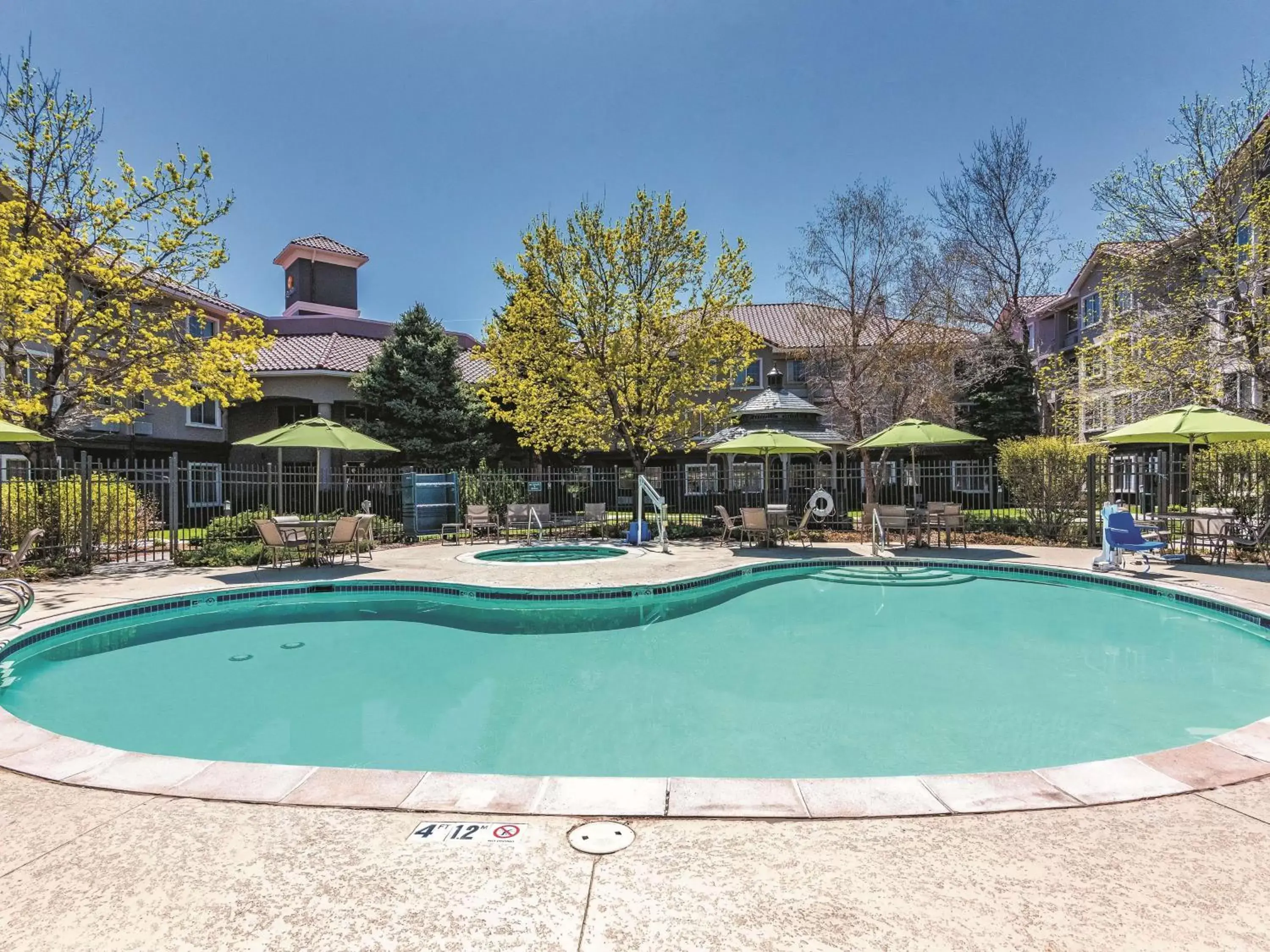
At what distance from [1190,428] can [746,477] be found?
1410cm

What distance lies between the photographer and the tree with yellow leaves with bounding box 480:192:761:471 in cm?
1686

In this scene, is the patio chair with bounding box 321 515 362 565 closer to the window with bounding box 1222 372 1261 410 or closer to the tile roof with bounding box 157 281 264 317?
the tile roof with bounding box 157 281 264 317

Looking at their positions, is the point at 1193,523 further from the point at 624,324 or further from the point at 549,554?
the point at 624,324

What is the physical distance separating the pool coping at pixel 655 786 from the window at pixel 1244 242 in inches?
614

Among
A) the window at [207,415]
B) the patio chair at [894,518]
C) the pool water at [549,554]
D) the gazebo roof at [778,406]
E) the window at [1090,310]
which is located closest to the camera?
the pool water at [549,554]

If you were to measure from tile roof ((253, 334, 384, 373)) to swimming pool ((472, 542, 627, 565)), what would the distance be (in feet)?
37.7

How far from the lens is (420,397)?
849 inches

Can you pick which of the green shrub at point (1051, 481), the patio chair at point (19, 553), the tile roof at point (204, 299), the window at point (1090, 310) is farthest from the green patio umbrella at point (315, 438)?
the window at point (1090, 310)

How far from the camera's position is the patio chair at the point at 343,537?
12242mm

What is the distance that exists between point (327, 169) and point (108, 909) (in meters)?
19.2

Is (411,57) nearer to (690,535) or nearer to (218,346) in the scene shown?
(218,346)

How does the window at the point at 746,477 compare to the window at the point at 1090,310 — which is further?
the window at the point at 1090,310

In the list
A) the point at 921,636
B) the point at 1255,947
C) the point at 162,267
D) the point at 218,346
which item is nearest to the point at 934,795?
the point at 1255,947

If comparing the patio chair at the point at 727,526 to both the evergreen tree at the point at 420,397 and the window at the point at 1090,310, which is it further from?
the window at the point at 1090,310
